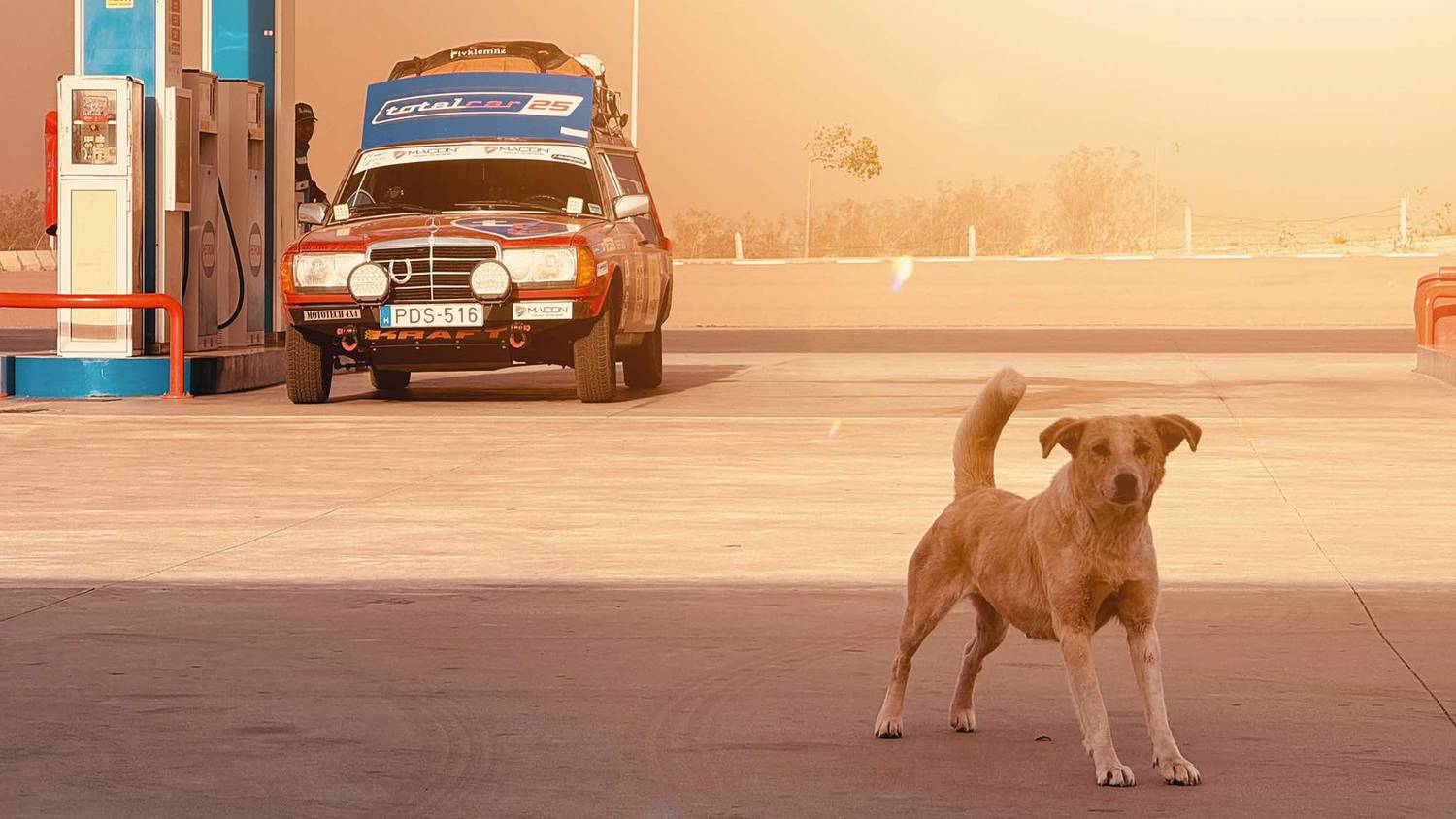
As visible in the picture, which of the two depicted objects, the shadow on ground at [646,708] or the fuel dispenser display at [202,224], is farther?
the fuel dispenser display at [202,224]

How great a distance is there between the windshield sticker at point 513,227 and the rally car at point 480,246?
0.06ft

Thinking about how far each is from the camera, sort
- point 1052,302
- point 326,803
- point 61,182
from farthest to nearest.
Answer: point 1052,302 < point 61,182 < point 326,803

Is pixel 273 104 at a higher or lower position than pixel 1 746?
higher

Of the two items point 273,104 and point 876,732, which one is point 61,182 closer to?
point 273,104

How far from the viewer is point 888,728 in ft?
19.4

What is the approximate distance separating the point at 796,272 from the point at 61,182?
133 ft

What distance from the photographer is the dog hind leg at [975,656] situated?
19.5 ft

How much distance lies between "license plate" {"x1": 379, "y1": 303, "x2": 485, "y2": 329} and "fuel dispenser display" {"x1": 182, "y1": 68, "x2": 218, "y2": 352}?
12.7ft

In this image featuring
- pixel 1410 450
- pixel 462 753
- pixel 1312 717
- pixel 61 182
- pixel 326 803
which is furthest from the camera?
pixel 61 182

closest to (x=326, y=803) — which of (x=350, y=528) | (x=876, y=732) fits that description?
(x=876, y=732)

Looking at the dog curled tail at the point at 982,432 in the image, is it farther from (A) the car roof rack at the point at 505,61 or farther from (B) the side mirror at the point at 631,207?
(A) the car roof rack at the point at 505,61

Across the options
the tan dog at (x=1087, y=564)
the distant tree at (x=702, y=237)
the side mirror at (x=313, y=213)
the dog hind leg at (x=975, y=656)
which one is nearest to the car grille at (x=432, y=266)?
the side mirror at (x=313, y=213)

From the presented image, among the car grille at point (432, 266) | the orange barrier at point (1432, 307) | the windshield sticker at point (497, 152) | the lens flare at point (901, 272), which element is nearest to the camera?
the car grille at point (432, 266)

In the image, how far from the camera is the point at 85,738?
5.87m
